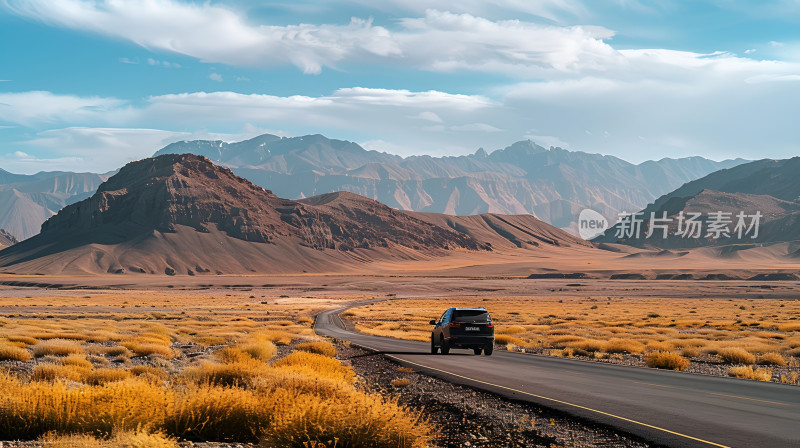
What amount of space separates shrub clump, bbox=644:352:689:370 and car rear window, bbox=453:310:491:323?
266 inches

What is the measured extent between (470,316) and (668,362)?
7984 millimetres

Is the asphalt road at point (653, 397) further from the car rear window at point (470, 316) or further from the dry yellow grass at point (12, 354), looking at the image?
the dry yellow grass at point (12, 354)

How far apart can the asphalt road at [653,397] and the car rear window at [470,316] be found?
218 cm

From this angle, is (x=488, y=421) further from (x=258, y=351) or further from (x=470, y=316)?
(x=258, y=351)

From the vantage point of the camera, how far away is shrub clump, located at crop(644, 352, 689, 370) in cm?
2439

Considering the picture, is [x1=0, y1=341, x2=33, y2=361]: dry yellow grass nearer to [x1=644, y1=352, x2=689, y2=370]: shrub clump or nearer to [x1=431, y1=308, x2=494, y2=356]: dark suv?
[x1=431, y1=308, x2=494, y2=356]: dark suv

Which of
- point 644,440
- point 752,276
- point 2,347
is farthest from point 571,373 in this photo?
point 752,276

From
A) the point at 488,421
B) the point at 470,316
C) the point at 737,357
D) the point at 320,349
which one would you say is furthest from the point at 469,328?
the point at 488,421

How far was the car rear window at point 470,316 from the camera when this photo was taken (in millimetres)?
26812

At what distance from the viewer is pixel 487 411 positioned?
44.7 ft

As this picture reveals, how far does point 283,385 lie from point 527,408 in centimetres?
542

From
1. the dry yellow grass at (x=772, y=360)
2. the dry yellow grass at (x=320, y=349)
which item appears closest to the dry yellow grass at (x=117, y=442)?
the dry yellow grass at (x=320, y=349)

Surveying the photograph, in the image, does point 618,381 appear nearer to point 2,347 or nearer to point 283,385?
point 283,385

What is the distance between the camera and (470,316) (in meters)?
27.0
